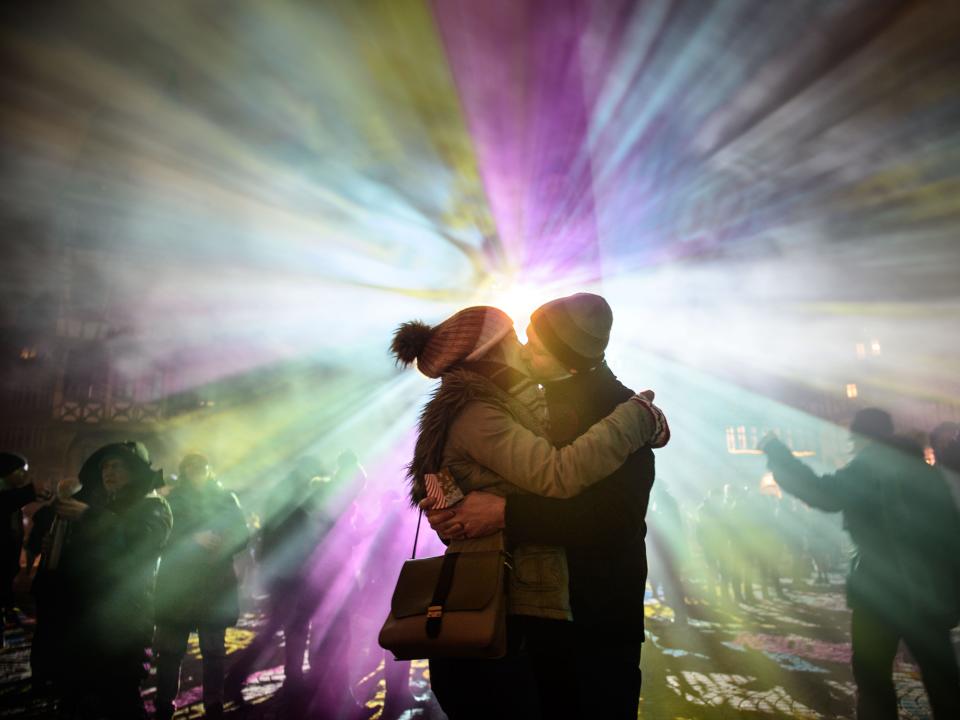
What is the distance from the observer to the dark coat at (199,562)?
477 cm

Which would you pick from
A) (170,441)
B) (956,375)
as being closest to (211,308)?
(170,441)

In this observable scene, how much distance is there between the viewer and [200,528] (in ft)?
16.9

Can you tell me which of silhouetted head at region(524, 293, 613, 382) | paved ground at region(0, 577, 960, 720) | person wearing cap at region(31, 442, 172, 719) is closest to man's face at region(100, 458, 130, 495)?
person wearing cap at region(31, 442, 172, 719)

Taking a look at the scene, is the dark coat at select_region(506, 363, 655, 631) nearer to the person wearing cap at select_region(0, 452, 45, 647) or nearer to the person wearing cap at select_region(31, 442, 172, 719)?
the person wearing cap at select_region(31, 442, 172, 719)

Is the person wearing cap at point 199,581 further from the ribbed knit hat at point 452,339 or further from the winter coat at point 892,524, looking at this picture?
the winter coat at point 892,524

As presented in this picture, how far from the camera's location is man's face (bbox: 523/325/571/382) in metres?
1.77

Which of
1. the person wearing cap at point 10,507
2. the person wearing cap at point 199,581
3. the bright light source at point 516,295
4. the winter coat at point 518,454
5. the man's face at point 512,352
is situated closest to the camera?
the winter coat at point 518,454

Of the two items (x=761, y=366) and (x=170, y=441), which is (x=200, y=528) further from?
(x=761, y=366)

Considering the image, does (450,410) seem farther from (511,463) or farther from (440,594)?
(440,594)

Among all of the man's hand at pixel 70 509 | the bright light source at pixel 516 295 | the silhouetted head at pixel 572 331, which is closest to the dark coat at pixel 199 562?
the man's hand at pixel 70 509

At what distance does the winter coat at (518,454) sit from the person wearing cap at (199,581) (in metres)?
4.16

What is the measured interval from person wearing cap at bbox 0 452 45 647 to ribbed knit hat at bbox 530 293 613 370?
7370mm

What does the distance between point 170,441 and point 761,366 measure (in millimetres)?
28446

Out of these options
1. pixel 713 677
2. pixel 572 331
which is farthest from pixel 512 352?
pixel 713 677
